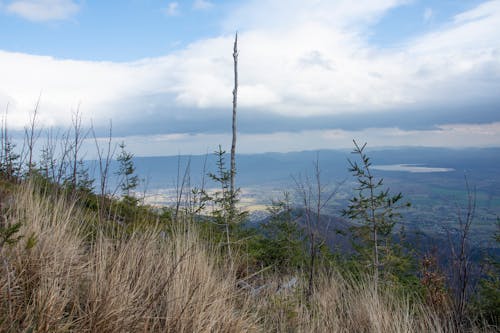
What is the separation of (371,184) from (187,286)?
403cm

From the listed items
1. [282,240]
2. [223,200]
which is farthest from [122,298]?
[282,240]

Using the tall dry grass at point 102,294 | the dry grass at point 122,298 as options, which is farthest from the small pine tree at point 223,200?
the tall dry grass at point 102,294

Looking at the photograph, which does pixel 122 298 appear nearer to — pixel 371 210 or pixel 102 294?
pixel 102 294

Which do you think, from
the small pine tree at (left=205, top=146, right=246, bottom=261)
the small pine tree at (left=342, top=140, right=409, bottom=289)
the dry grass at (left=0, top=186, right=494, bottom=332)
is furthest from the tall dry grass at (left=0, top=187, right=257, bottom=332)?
the small pine tree at (left=205, top=146, right=246, bottom=261)

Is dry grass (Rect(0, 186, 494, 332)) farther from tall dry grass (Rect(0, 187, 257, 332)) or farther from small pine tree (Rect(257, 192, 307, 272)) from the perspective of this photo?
small pine tree (Rect(257, 192, 307, 272))

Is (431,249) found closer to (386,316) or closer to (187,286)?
(386,316)

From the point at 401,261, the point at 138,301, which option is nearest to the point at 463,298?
the point at 401,261

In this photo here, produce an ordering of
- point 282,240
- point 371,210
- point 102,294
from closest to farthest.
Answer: point 102,294
point 371,210
point 282,240

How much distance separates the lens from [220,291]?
10.4ft

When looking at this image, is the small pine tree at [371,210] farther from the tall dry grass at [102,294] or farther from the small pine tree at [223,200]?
the tall dry grass at [102,294]

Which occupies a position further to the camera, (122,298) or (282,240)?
(282,240)

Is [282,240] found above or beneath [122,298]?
beneath

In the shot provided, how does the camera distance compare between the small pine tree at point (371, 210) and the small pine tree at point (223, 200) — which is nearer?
the small pine tree at point (371, 210)

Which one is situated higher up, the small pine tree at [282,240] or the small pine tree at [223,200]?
the small pine tree at [223,200]
